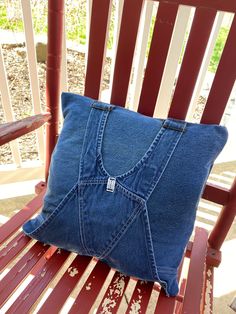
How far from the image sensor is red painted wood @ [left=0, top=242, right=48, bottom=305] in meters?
0.66

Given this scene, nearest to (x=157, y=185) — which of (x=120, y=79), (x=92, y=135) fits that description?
(x=92, y=135)

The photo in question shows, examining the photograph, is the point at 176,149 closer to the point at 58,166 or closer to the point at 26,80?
the point at 58,166

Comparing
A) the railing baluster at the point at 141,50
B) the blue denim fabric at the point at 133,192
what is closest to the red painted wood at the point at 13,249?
the blue denim fabric at the point at 133,192

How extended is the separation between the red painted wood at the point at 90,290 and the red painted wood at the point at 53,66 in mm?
433

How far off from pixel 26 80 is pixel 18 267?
161cm

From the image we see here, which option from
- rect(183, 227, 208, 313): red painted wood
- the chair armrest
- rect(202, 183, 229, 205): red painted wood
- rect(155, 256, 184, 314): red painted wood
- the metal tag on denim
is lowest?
rect(155, 256, 184, 314): red painted wood

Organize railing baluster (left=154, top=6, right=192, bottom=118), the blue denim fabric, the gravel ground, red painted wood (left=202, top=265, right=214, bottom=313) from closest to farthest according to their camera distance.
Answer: the blue denim fabric, red painted wood (left=202, top=265, right=214, bottom=313), railing baluster (left=154, top=6, right=192, bottom=118), the gravel ground

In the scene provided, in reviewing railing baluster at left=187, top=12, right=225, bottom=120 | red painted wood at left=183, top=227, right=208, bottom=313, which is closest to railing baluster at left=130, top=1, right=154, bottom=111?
railing baluster at left=187, top=12, right=225, bottom=120

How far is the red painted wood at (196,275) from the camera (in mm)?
654

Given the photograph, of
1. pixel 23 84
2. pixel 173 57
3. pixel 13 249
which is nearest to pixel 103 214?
pixel 13 249

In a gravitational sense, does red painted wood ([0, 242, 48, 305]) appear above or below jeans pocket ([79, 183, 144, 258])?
below

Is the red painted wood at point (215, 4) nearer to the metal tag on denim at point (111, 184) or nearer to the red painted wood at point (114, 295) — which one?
the metal tag on denim at point (111, 184)

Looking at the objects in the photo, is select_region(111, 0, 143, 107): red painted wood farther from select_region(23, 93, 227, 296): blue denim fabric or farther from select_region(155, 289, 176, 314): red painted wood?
select_region(155, 289, 176, 314): red painted wood

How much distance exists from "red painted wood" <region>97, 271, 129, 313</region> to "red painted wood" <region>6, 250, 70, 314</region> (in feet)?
0.45
